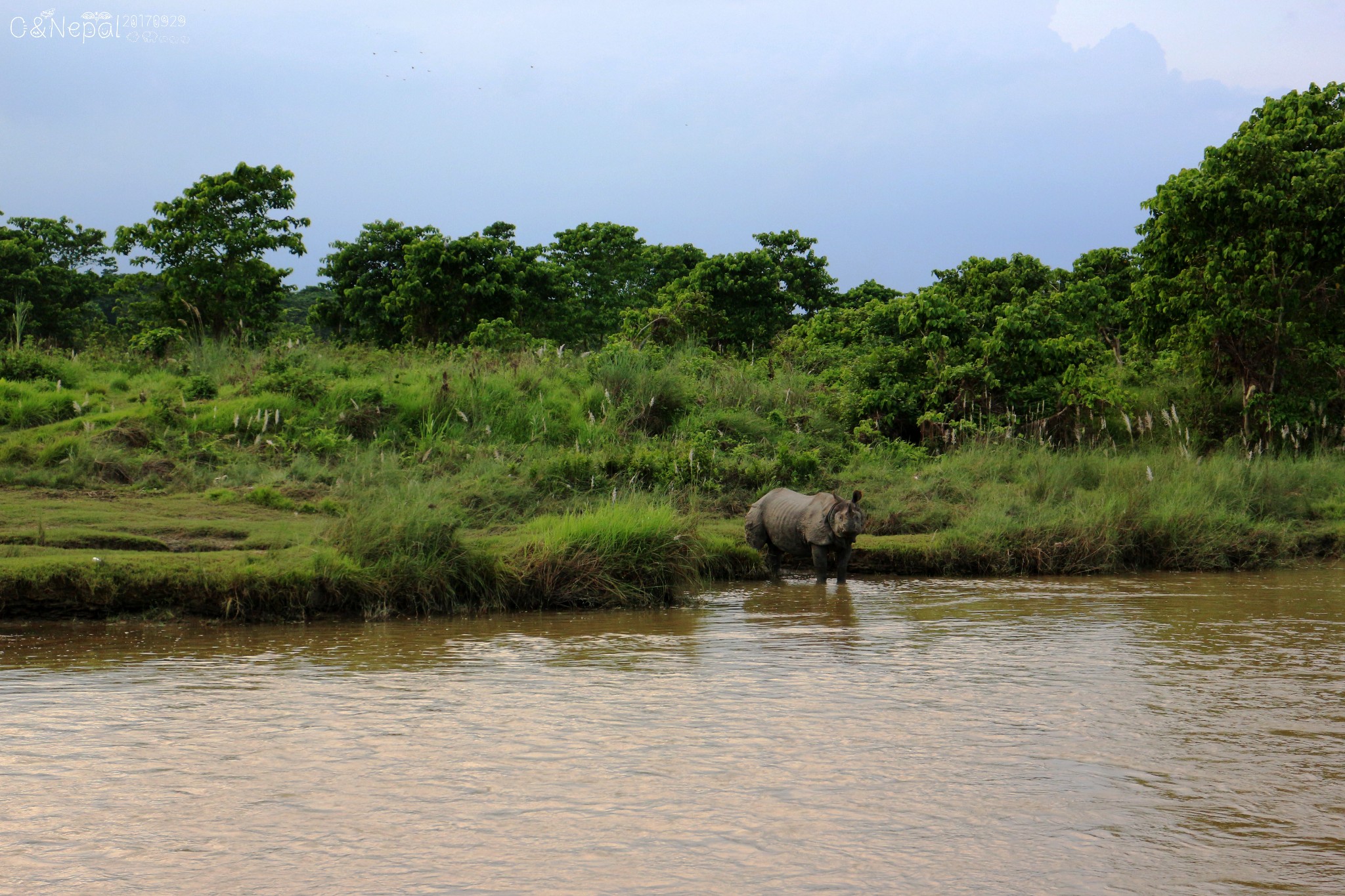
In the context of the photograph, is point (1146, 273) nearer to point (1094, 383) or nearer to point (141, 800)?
point (1094, 383)

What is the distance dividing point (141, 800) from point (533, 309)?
3398 cm

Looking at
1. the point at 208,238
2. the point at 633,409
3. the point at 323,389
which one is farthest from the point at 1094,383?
the point at 208,238

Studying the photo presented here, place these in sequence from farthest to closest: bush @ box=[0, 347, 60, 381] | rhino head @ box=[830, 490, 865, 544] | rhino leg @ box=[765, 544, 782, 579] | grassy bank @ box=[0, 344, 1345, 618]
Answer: bush @ box=[0, 347, 60, 381] → rhino leg @ box=[765, 544, 782, 579] → rhino head @ box=[830, 490, 865, 544] → grassy bank @ box=[0, 344, 1345, 618]

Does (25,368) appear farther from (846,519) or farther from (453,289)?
(453,289)

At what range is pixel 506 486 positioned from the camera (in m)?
13.2

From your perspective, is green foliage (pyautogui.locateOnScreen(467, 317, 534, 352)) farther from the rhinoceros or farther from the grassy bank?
the rhinoceros

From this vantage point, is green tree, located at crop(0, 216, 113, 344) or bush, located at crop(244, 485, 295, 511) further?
green tree, located at crop(0, 216, 113, 344)

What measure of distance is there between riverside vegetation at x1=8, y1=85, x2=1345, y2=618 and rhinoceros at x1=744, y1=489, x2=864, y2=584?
0.30 meters

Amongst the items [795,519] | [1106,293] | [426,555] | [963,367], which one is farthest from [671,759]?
[1106,293]

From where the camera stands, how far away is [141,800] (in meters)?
4.32

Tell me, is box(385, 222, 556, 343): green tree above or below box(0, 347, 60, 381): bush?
above

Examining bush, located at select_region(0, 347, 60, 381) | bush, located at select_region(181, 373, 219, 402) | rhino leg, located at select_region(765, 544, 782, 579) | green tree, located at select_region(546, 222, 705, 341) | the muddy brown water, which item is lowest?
the muddy brown water

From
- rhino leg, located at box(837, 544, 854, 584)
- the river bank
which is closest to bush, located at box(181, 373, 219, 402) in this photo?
the river bank

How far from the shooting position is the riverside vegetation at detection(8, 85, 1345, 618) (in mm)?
9258
